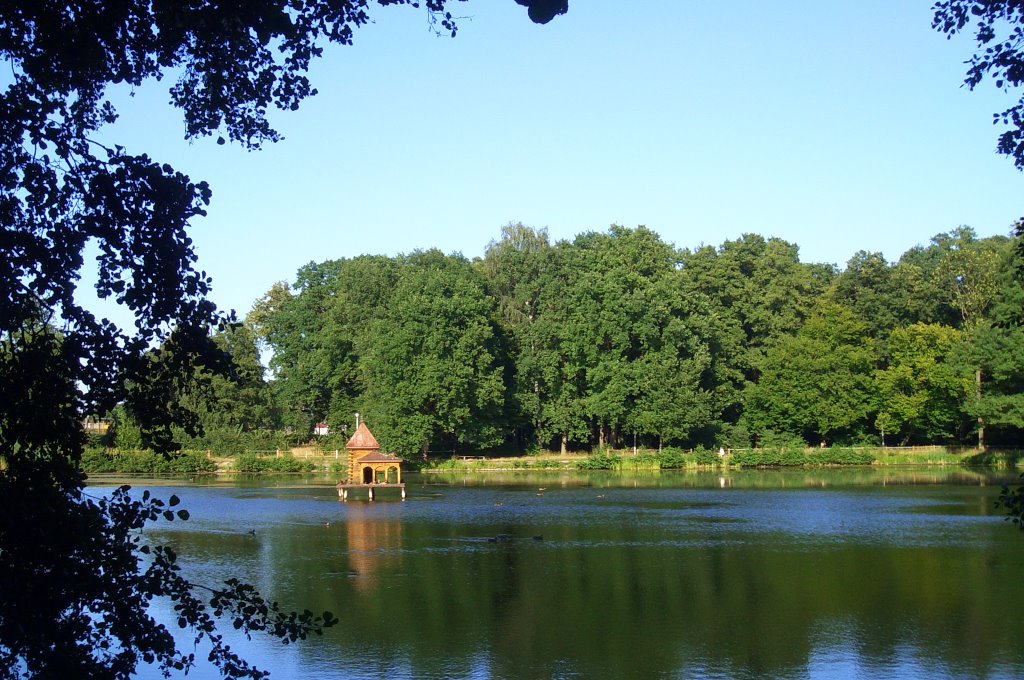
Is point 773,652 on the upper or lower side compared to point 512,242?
→ lower

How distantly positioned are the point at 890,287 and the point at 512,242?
77.2 ft

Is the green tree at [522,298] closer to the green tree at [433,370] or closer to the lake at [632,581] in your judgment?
the green tree at [433,370]

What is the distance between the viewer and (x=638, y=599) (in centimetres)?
1988

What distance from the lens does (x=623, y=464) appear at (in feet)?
180

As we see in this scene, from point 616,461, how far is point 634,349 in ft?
23.1

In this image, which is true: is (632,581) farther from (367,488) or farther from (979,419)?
(979,419)

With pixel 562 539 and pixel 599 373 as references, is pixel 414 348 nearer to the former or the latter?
pixel 599 373

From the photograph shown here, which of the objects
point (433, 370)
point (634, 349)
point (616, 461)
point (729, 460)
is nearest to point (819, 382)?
point (729, 460)

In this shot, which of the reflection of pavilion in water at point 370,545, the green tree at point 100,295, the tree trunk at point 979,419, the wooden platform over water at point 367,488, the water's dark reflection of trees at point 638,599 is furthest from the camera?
the tree trunk at point 979,419

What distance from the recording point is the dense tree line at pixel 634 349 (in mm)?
54156

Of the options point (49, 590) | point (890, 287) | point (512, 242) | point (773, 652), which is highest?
point (512, 242)

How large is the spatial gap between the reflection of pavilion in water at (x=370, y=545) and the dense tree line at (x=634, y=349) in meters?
20.2

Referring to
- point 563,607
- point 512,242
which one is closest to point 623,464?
point 512,242

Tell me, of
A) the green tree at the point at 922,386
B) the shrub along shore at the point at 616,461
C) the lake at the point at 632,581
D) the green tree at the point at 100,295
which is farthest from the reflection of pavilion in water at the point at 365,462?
the green tree at the point at 100,295
